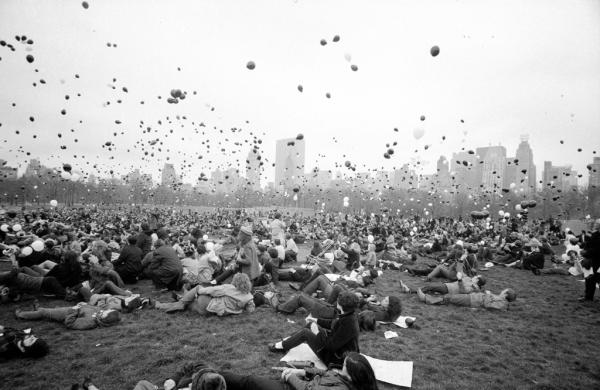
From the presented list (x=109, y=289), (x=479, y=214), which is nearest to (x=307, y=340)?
(x=109, y=289)

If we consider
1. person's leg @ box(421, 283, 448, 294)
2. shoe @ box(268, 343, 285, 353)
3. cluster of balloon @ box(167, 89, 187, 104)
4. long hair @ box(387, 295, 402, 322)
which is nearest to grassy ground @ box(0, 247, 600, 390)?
shoe @ box(268, 343, 285, 353)

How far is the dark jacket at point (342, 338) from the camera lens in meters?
4.12

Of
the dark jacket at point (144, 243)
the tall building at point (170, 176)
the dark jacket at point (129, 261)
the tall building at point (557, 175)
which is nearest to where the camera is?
the dark jacket at point (129, 261)

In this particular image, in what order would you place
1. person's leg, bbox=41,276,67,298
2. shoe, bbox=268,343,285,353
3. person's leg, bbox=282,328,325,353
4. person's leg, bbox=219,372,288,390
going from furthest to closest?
person's leg, bbox=41,276,67,298 → shoe, bbox=268,343,285,353 → person's leg, bbox=282,328,325,353 → person's leg, bbox=219,372,288,390

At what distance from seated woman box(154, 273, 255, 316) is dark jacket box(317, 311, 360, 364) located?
8.94 feet

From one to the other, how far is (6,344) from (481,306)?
942cm

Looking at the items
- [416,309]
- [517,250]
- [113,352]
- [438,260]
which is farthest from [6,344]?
[517,250]

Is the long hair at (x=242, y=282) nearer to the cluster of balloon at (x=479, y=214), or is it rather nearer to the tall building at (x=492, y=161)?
the cluster of balloon at (x=479, y=214)

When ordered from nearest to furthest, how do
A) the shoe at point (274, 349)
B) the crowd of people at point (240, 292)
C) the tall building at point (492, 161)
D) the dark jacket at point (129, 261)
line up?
1. the crowd of people at point (240, 292)
2. the shoe at point (274, 349)
3. the dark jacket at point (129, 261)
4. the tall building at point (492, 161)

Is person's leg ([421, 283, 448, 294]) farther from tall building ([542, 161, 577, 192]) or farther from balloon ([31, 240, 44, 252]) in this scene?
tall building ([542, 161, 577, 192])

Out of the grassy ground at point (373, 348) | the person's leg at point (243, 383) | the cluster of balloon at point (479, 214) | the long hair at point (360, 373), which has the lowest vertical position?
the grassy ground at point (373, 348)

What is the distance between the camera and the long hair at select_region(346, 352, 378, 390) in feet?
10.1

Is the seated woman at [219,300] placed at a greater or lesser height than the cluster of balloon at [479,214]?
lesser

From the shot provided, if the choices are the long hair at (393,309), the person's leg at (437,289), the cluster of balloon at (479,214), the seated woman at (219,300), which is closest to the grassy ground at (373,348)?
the seated woman at (219,300)
